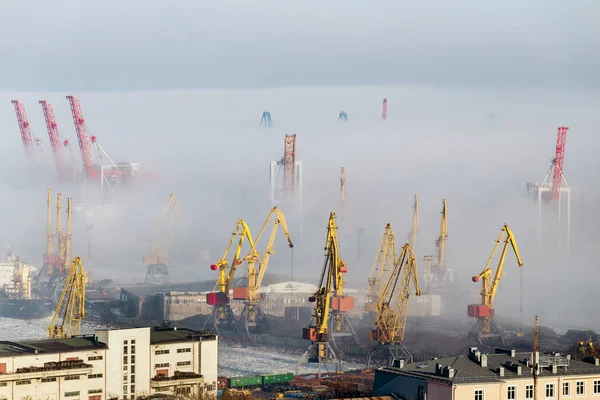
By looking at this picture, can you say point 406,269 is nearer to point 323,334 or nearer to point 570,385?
point 323,334

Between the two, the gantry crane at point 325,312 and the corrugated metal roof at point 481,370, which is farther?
the gantry crane at point 325,312

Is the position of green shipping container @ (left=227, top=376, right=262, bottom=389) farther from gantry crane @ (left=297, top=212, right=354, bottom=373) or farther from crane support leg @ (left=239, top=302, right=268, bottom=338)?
crane support leg @ (left=239, top=302, right=268, bottom=338)

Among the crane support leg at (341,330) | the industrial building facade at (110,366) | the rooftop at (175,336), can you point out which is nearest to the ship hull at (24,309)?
the crane support leg at (341,330)

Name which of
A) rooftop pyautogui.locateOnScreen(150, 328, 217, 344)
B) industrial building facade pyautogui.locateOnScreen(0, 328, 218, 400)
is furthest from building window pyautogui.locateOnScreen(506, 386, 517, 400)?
rooftop pyautogui.locateOnScreen(150, 328, 217, 344)

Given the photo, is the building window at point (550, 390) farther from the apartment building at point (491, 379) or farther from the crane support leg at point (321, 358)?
the crane support leg at point (321, 358)

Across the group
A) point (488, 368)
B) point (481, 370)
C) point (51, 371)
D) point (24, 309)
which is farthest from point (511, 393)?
point (24, 309)

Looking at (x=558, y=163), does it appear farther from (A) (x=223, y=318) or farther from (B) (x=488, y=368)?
(B) (x=488, y=368)

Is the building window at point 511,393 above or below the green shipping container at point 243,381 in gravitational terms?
above
